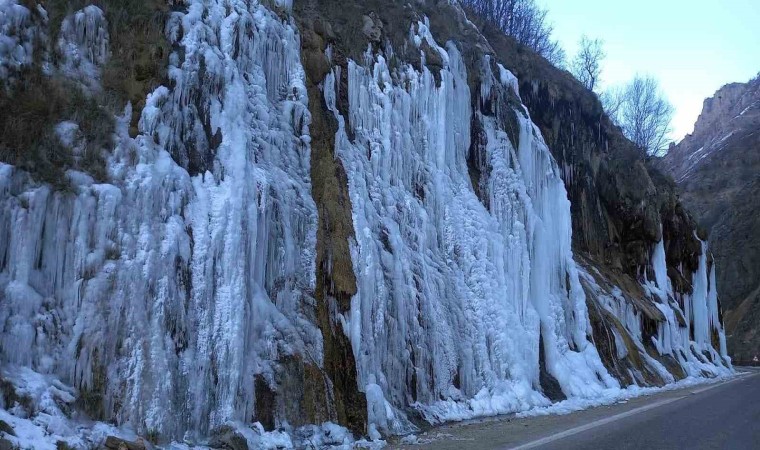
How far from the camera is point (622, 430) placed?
11.4 meters

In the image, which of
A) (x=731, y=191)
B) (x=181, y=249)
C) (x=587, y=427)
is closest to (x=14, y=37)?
(x=181, y=249)

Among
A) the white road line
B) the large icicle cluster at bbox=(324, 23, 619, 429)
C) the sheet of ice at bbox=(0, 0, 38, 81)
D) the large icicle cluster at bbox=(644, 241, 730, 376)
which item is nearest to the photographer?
the sheet of ice at bbox=(0, 0, 38, 81)

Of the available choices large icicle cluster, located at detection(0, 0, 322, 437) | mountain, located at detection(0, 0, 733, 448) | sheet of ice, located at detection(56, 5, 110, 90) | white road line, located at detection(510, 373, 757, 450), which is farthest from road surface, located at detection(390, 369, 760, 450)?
sheet of ice, located at detection(56, 5, 110, 90)

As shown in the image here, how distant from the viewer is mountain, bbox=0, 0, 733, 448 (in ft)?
27.9

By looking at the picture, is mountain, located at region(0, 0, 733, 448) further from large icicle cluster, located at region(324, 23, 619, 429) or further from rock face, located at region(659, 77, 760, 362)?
rock face, located at region(659, 77, 760, 362)

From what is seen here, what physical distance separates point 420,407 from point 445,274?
137 inches

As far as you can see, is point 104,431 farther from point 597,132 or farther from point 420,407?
point 597,132

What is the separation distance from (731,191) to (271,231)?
75.9 metres

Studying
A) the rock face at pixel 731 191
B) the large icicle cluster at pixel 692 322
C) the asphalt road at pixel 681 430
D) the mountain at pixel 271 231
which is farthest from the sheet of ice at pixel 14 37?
the rock face at pixel 731 191

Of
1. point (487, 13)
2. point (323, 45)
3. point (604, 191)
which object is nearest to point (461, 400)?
point (323, 45)

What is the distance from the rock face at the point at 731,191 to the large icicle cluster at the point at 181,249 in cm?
4402

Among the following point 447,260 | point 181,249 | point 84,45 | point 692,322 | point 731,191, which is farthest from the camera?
point 731,191

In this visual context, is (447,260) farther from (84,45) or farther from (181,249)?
(84,45)

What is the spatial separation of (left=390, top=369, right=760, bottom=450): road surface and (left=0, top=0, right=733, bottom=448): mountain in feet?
3.95
